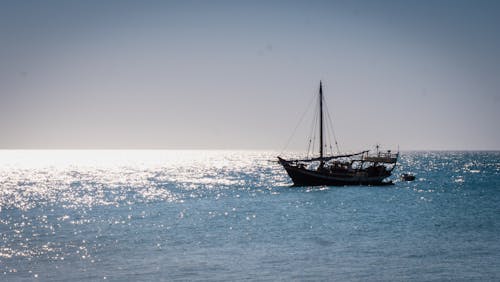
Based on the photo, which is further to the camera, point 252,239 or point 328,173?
point 328,173

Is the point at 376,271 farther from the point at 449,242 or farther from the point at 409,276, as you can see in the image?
the point at 449,242

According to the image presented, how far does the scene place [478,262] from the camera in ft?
98.1

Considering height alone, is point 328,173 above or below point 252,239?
above

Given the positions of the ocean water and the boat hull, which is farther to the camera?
the boat hull

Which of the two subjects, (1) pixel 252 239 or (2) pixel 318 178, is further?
(2) pixel 318 178

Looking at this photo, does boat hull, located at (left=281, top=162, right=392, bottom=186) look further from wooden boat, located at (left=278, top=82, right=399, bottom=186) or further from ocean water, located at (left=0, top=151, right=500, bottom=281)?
ocean water, located at (left=0, top=151, right=500, bottom=281)

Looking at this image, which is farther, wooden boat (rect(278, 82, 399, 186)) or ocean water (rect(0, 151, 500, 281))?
wooden boat (rect(278, 82, 399, 186))

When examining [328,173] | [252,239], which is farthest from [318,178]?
[252,239]

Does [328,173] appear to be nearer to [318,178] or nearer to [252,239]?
[318,178]

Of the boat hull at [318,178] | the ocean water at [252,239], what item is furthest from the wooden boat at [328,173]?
the ocean water at [252,239]

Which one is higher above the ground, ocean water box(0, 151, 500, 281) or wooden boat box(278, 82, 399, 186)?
wooden boat box(278, 82, 399, 186)

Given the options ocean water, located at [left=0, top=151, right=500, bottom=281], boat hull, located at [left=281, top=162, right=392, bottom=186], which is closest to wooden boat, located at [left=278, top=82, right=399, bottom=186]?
boat hull, located at [left=281, top=162, right=392, bottom=186]

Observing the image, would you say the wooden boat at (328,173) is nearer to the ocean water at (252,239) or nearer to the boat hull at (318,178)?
the boat hull at (318,178)

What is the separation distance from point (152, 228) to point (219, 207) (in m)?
17.4
